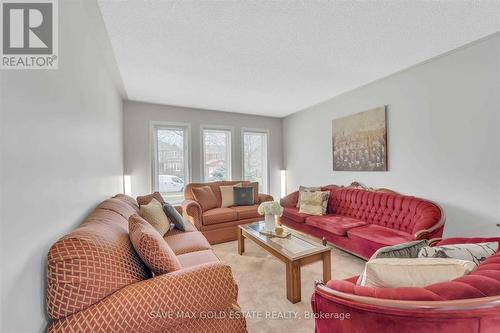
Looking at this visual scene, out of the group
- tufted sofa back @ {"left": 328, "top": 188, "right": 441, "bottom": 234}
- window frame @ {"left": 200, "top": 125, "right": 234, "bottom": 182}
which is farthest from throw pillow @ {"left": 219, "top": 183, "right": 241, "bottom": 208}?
tufted sofa back @ {"left": 328, "top": 188, "right": 441, "bottom": 234}

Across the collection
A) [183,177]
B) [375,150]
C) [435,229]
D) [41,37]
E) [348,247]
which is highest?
[41,37]

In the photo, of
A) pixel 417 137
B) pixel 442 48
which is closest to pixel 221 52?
pixel 442 48

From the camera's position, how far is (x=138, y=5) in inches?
65.2

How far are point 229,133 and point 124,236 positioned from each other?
3823 millimetres

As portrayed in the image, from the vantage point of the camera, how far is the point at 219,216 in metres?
3.32

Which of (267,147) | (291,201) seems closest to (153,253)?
(291,201)

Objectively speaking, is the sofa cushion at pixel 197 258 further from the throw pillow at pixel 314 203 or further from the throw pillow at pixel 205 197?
the throw pillow at pixel 314 203

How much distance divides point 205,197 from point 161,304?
273 cm

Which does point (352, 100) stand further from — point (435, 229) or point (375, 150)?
point (435, 229)

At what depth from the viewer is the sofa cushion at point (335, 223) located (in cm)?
267

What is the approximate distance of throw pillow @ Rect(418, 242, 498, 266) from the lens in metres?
0.99

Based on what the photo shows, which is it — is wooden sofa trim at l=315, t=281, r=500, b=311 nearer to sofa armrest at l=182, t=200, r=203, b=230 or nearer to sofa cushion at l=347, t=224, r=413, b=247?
sofa cushion at l=347, t=224, r=413, b=247

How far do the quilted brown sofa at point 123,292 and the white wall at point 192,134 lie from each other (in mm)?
3056

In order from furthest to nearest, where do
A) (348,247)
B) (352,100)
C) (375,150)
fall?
(352,100), (375,150), (348,247)
